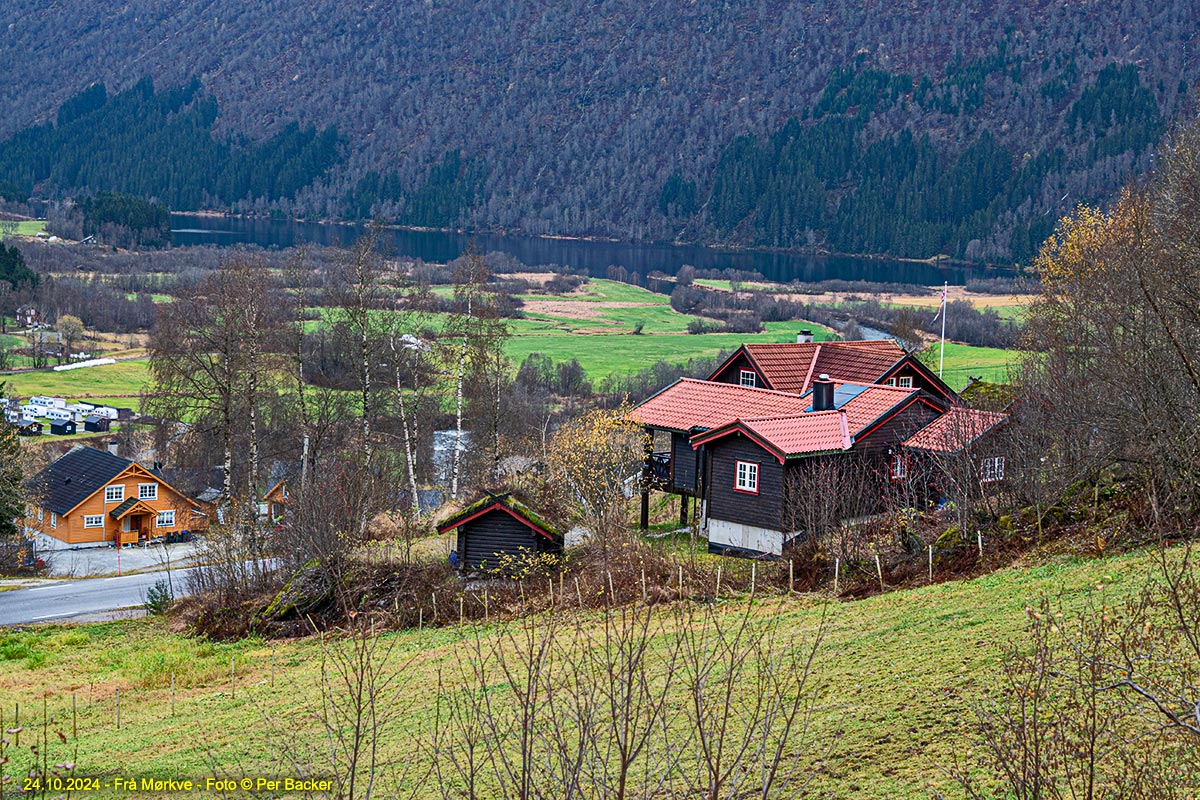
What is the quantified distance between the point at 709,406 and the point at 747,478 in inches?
187

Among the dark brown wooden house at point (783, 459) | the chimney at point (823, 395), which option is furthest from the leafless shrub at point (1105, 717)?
the chimney at point (823, 395)

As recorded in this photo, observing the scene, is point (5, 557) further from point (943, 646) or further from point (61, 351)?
point (61, 351)

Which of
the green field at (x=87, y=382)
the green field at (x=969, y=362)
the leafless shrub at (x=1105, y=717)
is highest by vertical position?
the leafless shrub at (x=1105, y=717)

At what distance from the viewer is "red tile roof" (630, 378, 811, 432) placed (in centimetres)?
3519

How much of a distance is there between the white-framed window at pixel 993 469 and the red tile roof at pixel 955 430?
2.00 feet

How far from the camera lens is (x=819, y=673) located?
48.4ft

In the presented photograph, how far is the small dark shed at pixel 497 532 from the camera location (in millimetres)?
28484

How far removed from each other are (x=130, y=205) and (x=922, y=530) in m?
186

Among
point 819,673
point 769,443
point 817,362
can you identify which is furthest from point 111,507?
point 819,673

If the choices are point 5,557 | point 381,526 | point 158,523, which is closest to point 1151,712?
point 381,526

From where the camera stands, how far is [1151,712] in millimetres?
10586

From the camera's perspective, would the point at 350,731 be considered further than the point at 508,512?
No

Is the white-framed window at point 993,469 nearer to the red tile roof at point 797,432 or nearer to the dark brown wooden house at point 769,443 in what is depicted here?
the dark brown wooden house at point 769,443

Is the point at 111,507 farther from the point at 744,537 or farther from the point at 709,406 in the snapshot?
the point at 744,537
